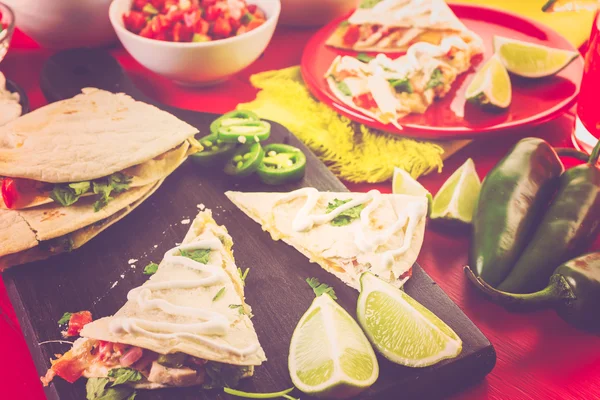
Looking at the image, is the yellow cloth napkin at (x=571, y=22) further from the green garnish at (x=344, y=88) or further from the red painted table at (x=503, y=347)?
the red painted table at (x=503, y=347)

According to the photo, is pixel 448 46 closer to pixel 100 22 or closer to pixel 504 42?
pixel 504 42

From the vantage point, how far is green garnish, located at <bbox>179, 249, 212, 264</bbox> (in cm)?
239

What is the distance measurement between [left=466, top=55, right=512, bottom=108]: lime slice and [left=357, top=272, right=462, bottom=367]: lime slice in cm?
155

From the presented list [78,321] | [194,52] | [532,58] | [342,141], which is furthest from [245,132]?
[532,58]

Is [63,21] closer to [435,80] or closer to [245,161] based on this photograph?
[245,161]

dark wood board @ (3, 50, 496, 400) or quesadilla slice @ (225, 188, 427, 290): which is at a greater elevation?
quesadilla slice @ (225, 188, 427, 290)

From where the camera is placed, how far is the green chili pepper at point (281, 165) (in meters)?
2.84

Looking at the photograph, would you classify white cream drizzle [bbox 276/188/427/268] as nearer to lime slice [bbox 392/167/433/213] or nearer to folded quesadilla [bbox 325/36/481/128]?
lime slice [bbox 392/167/433/213]

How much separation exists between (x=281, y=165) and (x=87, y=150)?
972 mm

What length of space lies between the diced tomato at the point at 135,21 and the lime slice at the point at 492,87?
2090 mm

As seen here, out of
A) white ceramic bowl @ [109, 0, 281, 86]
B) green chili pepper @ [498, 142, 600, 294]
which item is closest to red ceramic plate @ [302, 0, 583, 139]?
white ceramic bowl @ [109, 0, 281, 86]

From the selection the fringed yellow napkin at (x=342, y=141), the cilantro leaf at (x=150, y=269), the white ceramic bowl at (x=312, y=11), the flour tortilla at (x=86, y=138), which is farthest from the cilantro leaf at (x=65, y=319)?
the white ceramic bowl at (x=312, y=11)

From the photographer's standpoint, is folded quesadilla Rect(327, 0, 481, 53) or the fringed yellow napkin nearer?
the fringed yellow napkin

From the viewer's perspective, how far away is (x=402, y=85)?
3.33 meters
